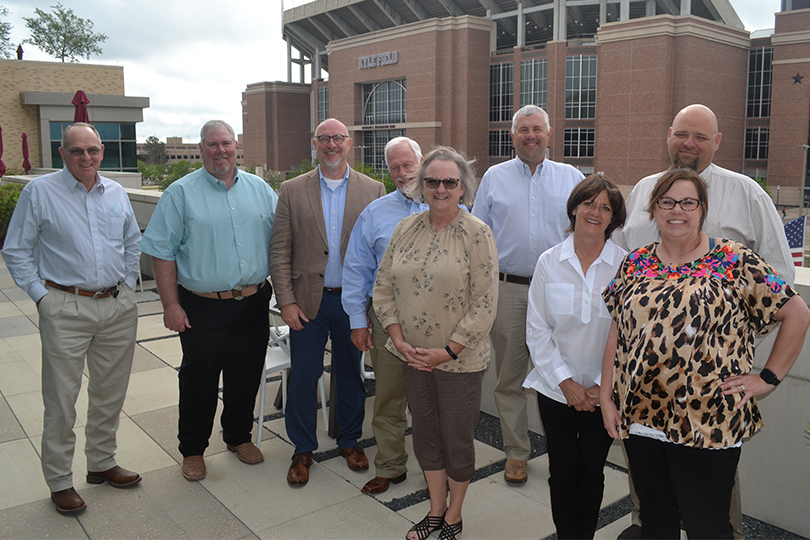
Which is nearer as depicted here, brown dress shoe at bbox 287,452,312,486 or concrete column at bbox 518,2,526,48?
brown dress shoe at bbox 287,452,312,486

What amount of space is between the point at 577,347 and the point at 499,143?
5875 cm

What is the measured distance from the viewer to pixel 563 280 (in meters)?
3.14

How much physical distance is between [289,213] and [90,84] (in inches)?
1629

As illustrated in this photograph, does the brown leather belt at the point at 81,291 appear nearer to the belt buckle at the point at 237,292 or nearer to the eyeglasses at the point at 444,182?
the belt buckle at the point at 237,292

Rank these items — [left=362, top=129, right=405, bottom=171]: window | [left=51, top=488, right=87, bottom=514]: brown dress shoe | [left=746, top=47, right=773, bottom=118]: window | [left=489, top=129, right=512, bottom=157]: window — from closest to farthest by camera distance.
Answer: [left=51, top=488, right=87, bottom=514]: brown dress shoe → [left=746, top=47, right=773, bottom=118]: window → [left=489, top=129, right=512, bottom=157]: window → [left=362, top=129, right=405, bottom=171]: window

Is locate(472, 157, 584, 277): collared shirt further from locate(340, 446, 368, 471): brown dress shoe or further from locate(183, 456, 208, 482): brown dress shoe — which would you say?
locate(183, 456, 208, 482): brown dress shoe

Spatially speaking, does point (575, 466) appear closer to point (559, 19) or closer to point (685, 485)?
point (685, 485)

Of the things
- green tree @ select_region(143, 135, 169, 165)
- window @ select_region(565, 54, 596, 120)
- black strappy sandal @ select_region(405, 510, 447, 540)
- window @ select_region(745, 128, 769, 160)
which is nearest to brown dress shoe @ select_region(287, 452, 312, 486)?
black strappy sandal @ select_region(405, 510, 447, 540)

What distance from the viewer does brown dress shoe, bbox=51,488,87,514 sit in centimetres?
374

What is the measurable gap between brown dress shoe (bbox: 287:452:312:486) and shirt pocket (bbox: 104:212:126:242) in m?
1.89

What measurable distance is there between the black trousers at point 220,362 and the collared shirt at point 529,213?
1.75 metres

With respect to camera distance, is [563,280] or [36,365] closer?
[563,280]

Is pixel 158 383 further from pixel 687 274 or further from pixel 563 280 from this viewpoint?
pixel 687 274

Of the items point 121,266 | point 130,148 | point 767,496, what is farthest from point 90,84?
point 767,496
